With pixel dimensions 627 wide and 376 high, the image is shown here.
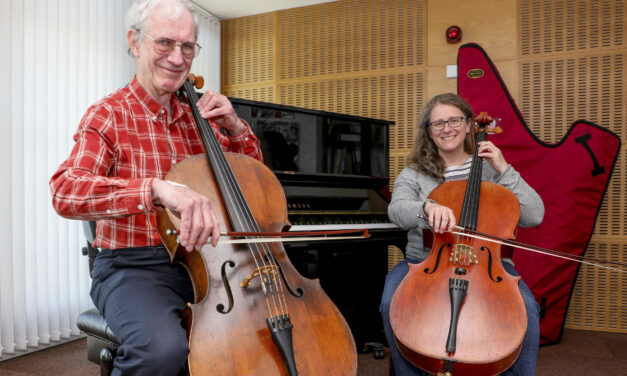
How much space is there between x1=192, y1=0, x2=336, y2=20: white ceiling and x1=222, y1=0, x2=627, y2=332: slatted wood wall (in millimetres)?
72

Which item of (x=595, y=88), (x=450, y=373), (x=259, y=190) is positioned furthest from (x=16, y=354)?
(x=595, y=88)

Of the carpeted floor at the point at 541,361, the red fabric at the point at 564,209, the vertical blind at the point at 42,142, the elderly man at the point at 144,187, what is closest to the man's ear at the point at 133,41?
the elderly man at the point at 144,187

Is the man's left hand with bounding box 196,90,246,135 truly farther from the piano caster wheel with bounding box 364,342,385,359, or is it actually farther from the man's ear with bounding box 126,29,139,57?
the piano caster wheel with bounding box 364,342,385,359

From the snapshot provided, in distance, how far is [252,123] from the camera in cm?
226

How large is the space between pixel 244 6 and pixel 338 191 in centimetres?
237

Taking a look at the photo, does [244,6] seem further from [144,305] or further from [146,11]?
[144,305]

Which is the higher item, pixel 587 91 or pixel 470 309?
pixel 587 91

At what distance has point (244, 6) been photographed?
13.0 feet

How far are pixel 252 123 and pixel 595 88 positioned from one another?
8.36ft

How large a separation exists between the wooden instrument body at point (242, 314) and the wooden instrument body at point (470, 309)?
0.34 metres

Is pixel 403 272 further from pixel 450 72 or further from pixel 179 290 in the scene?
pixel 450 72

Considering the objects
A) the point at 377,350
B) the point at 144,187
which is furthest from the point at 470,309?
the point at 377,350

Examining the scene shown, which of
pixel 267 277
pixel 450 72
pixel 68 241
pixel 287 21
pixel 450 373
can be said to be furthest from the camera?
pixel 287 21

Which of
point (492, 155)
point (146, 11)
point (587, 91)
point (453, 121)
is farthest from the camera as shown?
point (587, 91)
